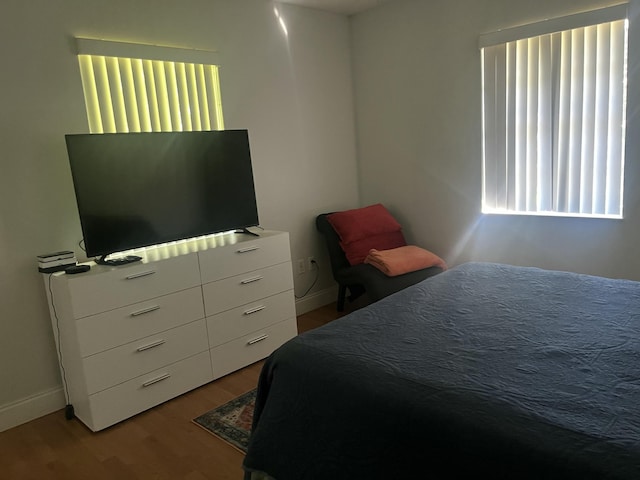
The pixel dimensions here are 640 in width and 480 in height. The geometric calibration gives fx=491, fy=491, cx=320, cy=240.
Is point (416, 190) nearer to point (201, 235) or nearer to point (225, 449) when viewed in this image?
point (201, 235)

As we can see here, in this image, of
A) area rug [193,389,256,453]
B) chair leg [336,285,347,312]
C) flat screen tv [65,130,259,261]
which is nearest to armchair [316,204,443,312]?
chair leg [336,285,347,312]

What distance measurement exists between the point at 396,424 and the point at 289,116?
2.89 metres

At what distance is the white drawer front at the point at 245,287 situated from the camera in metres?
2.93

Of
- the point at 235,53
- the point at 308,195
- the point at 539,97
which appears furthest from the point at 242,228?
the point at 539,97

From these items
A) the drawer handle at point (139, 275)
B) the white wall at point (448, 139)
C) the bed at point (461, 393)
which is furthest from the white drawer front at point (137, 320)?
the white wall at point (448, 139)

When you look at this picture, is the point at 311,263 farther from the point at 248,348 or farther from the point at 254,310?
the point at 248,348

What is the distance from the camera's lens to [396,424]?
1.40m

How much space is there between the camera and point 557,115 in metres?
3.19

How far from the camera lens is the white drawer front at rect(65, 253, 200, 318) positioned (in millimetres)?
A: 2402

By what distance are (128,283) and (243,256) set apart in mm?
729

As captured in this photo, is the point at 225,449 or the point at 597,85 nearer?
the point at 225,449

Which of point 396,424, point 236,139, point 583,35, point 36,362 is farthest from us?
point 236,139

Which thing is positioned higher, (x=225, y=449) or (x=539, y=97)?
(x=539, y=97)

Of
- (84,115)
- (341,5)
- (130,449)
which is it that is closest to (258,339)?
(130,449)
